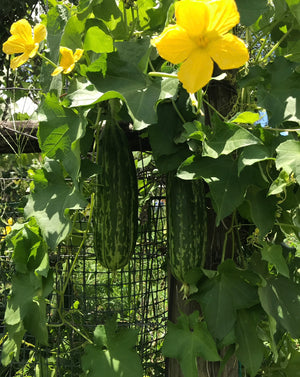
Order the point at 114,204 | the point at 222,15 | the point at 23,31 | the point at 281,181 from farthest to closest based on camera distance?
the point at 114,204
the point at 23,31
the point at 281,181
the point at 222,15

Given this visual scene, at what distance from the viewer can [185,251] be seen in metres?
0.90

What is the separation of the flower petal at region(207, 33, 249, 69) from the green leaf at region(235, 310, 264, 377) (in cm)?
51

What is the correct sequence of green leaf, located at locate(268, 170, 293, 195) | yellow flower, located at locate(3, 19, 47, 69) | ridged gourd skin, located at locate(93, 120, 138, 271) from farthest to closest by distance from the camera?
ridged gourd skin, located at locate(93, 120, 138, 271), yellow flower, located at locate(3, 19, 47, 69), green leaf, located at locate(268, 170, 293, 195)

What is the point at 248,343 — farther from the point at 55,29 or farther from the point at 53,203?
the point at 55,29

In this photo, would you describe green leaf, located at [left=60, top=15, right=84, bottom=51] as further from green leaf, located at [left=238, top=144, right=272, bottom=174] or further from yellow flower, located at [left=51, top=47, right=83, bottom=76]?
green leaf, located at [left=238, top=144, right=272, bottom=174]

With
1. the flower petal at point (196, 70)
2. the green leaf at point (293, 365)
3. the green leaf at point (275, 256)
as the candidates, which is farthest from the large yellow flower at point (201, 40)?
the green leaf at point (293, 365)

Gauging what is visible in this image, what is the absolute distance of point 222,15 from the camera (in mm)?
646

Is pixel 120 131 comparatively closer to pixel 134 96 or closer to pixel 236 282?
pixel 134 96

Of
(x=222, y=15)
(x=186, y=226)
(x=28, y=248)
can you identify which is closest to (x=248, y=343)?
(x=186, y=226)

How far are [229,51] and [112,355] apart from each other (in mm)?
680

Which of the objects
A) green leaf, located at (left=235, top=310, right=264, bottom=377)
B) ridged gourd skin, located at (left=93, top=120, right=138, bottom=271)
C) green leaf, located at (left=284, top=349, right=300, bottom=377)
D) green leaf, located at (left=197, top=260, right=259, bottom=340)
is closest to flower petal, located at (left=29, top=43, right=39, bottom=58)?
ridged gourd skin, located at (left=93, top=120, right=138, bottom=271)

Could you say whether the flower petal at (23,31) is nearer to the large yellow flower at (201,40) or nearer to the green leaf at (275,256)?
the large yellow flower at (201,40)

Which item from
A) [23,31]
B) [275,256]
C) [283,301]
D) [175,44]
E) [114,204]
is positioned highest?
[23,31]

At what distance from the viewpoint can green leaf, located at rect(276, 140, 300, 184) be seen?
691mm
